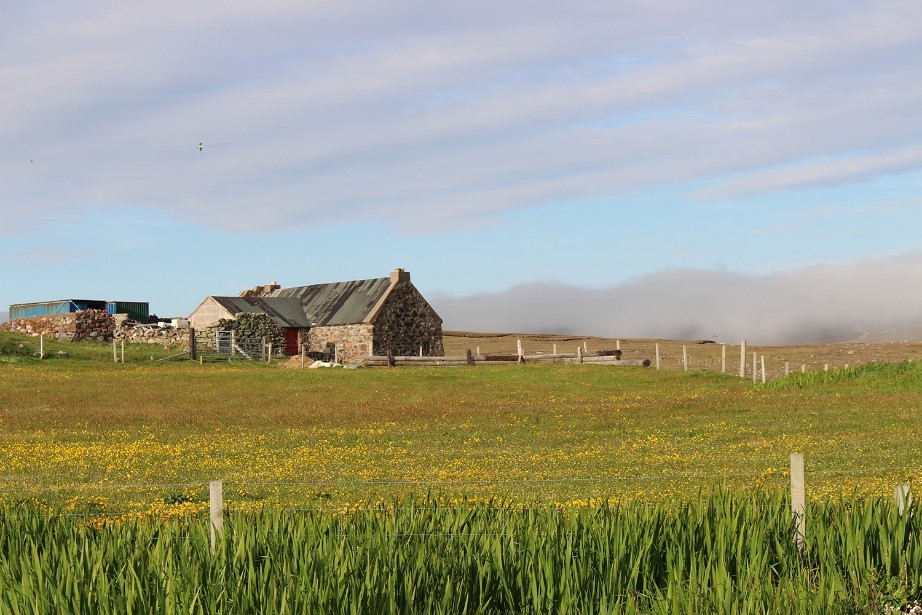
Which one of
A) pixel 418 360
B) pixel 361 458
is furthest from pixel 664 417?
pixel 418 360

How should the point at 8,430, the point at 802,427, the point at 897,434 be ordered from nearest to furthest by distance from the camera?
1. the point at 897,434
2. the point at 802,427
3. the point at 8,430

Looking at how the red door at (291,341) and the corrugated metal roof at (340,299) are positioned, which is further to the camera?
the red door at (291,341)

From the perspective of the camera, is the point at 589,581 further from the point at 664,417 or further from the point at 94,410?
the point at 94,410

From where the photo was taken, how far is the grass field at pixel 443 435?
19078 millimetres

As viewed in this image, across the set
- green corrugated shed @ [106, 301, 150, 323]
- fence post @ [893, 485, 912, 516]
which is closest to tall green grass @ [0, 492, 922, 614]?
fence post @ [893, 485, 912, 516]

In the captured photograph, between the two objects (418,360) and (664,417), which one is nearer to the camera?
(664,417)

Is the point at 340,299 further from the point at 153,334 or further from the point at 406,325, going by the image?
the point at 153,334

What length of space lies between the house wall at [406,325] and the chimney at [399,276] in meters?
0.25

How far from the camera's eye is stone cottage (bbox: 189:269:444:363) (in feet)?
247

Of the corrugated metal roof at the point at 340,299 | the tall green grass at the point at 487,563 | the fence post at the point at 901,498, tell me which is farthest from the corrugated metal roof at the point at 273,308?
the fence post at the point at 901,498

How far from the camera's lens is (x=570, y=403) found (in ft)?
131

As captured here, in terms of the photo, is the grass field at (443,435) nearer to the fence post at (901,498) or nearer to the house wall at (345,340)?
the fence post at (901,498)

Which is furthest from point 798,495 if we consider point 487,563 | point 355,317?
point 355,317

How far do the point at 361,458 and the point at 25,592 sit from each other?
1532 cm
